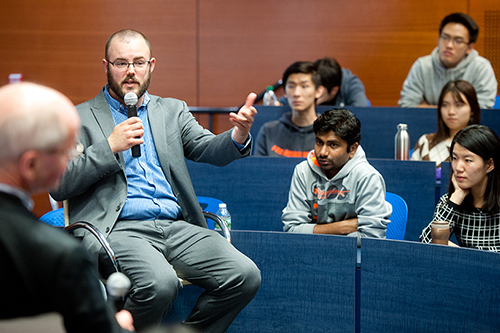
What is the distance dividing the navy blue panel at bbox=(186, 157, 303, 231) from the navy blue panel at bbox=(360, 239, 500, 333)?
99 centimetres

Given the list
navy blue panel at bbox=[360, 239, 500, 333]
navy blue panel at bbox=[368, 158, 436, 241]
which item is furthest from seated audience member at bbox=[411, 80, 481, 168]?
navy blue panel at bbox=[360, 239, 500, 333]

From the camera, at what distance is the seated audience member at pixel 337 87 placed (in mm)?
4020

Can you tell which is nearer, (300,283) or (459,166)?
(300,283)

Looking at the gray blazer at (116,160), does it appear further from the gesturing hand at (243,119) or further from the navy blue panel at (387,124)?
the navy blue panel at (387,124)

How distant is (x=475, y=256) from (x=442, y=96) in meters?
1.80

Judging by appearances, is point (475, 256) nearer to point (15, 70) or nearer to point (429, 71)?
point (429, 71)

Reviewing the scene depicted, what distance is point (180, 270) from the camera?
185 centimetres

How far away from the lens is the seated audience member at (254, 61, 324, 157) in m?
3.34

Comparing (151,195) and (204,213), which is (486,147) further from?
(151,195)

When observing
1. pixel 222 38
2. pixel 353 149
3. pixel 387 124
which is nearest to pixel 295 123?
pixel 387 124

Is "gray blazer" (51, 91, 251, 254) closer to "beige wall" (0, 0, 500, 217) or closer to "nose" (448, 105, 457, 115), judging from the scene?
"nose" (448, 105, 457, 115)

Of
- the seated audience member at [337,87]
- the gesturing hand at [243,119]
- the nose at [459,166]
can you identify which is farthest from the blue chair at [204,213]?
the seated audience member at [337,87]

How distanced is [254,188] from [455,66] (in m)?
2.05

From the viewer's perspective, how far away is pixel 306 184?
2.37 m
